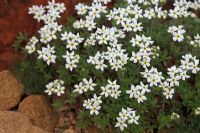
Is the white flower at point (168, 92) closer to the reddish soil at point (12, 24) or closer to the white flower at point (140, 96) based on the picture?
the white flower at point (140, 96)

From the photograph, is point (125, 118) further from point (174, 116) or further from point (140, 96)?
point (174, 116)

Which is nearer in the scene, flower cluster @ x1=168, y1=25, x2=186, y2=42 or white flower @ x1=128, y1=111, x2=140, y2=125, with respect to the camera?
white flower @ x1=128, y1=111, x2=140, y2=125

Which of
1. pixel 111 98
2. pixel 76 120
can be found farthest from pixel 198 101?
pixel 76 120

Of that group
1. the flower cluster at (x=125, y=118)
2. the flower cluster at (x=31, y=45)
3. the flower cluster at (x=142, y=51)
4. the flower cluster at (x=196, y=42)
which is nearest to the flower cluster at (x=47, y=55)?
the flower cluster at (x=31, y=45)

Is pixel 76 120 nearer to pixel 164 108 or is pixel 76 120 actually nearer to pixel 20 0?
pixel 164 108

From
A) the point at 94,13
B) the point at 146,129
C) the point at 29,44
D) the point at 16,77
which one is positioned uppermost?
the point at 94,13

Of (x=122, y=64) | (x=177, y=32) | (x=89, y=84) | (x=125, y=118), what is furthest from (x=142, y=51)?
(x=125, y=118)

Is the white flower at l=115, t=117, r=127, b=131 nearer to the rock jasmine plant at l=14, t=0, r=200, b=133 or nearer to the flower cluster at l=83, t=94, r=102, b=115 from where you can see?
the rock jasmine plant at l=14, t=0, r=200, b=133

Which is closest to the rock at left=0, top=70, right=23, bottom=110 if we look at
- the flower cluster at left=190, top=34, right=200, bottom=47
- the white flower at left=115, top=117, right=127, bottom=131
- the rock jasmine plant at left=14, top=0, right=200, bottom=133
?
the rock jasmine plant at left=14, top=0, right=200, bottom=133
